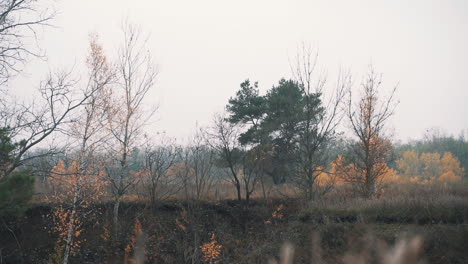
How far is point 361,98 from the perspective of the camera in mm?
14555

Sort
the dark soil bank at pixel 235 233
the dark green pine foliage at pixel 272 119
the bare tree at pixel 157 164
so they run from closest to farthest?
the dark soil bank at pixel 235 233 < the bare tree at pixel 157 164 < the dark green pine foliage at pixel 272 119

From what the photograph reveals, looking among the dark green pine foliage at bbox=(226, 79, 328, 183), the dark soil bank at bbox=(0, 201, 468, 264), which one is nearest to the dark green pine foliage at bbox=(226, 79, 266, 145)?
the dark green pine foliage at bbox=(226, 79, 328, 183)

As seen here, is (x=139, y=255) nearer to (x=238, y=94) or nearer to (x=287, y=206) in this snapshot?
(x=287, y=206)

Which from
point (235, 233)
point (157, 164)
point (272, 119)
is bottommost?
point (235, 233)

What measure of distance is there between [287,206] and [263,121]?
986 cm

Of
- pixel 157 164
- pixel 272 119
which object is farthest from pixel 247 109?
pixel 157 164

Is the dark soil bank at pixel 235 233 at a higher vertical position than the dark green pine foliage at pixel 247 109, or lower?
lower

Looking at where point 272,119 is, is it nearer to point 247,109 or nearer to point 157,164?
point 247,109

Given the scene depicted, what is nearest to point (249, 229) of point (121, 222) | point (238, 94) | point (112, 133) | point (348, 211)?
point (348, 211)

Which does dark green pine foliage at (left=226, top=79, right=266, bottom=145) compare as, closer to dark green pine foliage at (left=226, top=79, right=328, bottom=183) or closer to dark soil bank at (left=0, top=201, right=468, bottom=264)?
dark green pine foliage at (left=226, top=79, right=328, bottom=183)

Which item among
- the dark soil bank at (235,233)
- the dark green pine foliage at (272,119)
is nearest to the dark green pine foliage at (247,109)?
the dark green pine foliage at (272,119)

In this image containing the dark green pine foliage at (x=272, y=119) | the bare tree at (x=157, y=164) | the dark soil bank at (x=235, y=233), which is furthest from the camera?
the dark green pine foliage at (x=272, y=119)

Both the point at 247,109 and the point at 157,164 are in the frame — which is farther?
the point at 247,109

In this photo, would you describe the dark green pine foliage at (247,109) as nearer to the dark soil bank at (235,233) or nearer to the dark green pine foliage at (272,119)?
the dark green pine foliage at (272,119)
